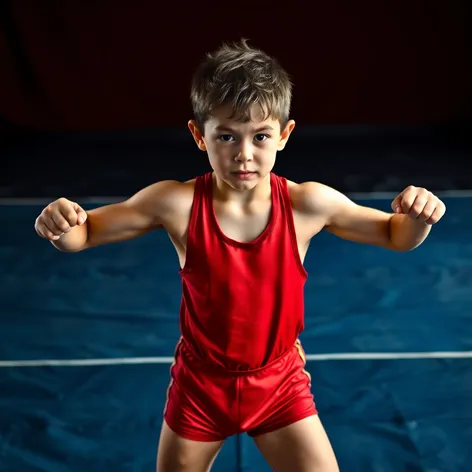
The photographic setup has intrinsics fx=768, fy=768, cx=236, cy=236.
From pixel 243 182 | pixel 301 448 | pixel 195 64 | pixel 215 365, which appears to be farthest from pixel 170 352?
pixel 195 64

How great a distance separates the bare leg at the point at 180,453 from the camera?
6.85ft

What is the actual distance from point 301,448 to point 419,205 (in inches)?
28.3

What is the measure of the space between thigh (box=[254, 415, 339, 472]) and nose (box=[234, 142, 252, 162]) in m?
0.73

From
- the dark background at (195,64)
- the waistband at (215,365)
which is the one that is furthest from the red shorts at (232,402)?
the dark background at (195,64)

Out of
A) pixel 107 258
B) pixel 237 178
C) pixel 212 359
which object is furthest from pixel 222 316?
pixel 107 258

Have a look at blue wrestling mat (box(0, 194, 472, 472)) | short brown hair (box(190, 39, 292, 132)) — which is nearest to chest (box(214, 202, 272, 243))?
short brown hair (box(190, 39, 292, 132))

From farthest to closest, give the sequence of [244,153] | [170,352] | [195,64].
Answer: [195,64], [170,352], [244,153]

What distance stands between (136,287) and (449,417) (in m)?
1.71

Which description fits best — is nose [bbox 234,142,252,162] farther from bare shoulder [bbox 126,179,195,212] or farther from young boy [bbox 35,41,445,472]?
bare shoulder [bbox 126,179,195,212]

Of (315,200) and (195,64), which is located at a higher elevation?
(195,64)

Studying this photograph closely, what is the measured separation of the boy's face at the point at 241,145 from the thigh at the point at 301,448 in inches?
26.4

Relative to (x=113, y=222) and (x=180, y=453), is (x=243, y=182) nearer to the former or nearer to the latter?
(x=113, y=222)

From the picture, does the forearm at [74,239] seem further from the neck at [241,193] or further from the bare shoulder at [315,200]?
the bare shoulder at [315,200]

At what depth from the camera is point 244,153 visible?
1886 millimetres
